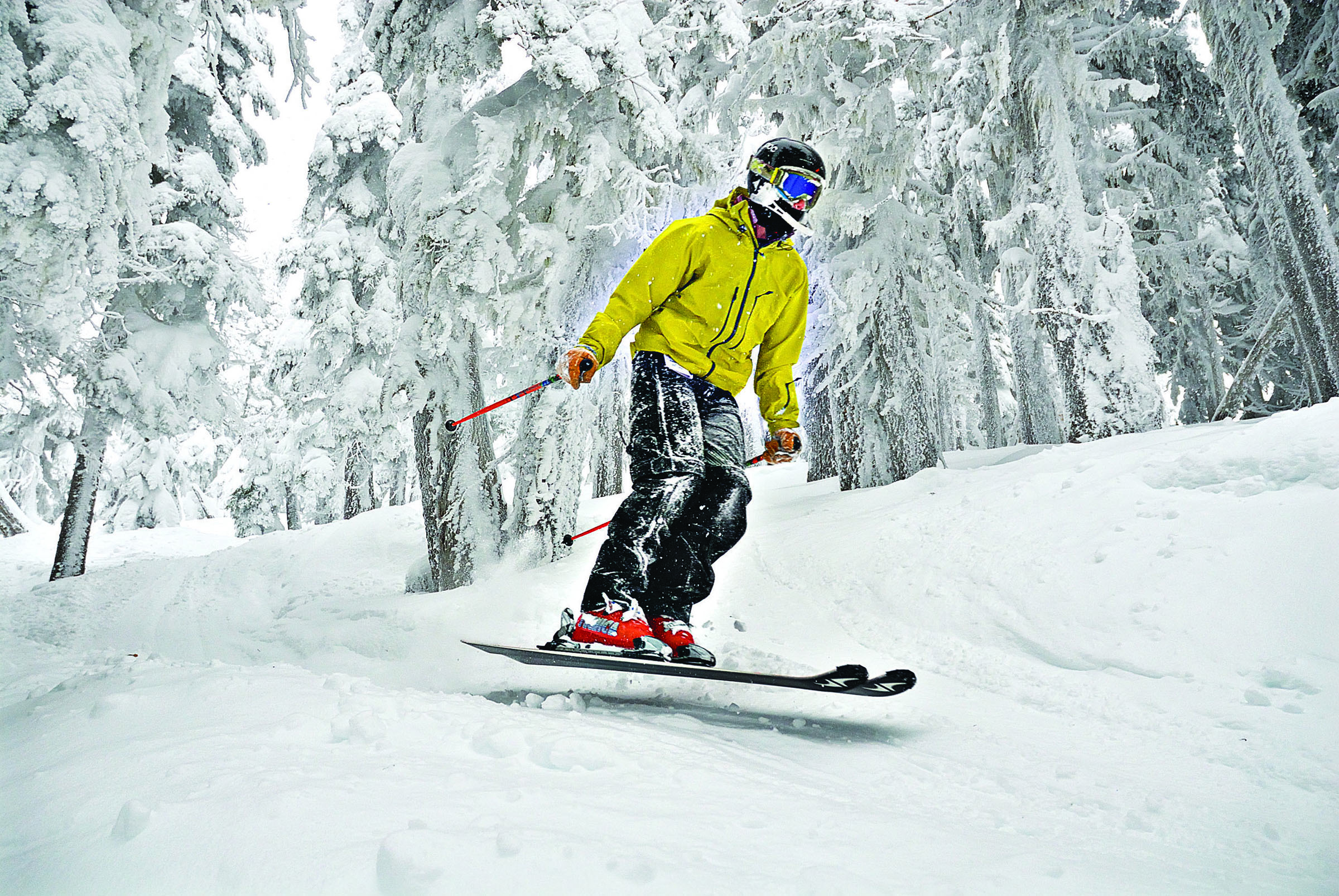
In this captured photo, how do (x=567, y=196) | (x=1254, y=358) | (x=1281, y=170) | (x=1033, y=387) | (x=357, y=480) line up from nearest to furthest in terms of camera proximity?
(x=567, y=196), (x=1254, y=358), (x=1281, y=170), (x=1033, y=387), (x=357, y=480)

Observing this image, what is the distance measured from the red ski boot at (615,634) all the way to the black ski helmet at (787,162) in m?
1.95

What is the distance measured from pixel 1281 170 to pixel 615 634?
34.4 feet

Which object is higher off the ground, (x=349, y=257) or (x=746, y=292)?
(x=349, y=257)

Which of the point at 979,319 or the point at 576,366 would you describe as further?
the point at 979,319

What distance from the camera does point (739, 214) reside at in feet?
10.7

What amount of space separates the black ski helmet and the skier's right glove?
1.12m

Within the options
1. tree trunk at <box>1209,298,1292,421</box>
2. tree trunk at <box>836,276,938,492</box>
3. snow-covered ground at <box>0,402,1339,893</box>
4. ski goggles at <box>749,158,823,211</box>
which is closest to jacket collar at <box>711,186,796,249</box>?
ski goggles at <box>749,158,823,211</box>

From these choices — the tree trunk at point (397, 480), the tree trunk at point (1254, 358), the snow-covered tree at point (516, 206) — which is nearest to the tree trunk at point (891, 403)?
the snow-covered tree at point (516, 206)

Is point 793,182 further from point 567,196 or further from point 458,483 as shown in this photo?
point 458,483

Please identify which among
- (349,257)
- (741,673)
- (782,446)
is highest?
(349,257)

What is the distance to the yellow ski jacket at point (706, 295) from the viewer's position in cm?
316

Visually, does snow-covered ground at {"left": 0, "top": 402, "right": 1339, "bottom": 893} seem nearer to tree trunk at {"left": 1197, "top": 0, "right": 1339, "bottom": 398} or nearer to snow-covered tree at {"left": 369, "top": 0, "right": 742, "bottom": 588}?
snow-covered tree at {"left": 369, "top": 0, "right": 742, "bottom": 588}

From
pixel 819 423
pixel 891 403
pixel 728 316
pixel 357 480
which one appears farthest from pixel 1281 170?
pixel 357 480

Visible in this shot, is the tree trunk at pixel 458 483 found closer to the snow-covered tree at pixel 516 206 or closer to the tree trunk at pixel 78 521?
the snow-covered tree at pixel 516 206
